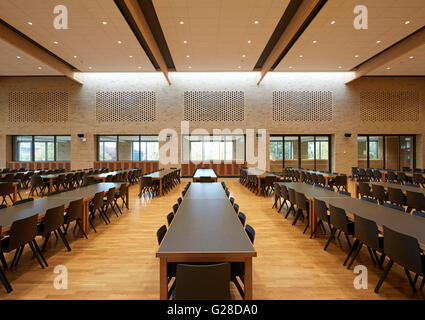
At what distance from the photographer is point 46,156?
13664mm

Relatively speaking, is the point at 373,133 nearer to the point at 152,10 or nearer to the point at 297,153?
the point at 297,153

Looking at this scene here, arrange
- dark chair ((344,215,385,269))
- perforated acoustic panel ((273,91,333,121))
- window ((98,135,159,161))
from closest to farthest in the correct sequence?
dark chair ((344,215,385,269)) < perforated acoustic panel ((273,91,333,121)) < window ((98,135,159,161))

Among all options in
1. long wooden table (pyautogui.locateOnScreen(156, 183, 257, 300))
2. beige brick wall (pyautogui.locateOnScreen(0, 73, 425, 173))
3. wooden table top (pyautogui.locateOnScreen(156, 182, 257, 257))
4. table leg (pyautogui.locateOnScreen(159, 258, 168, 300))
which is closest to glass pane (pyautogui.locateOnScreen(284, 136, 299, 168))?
beige brick wall (pyautogui.locateOnScreen(0, 73, 425, 173))

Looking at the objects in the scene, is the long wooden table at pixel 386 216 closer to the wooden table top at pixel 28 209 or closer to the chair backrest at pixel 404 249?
the chair backrest at pixel 404 249

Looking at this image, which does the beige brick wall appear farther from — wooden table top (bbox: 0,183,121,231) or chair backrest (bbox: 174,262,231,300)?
chair backrest (bbox: 174,262,231,300)

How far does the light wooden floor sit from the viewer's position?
2.37 meters

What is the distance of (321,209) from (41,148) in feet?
53.2

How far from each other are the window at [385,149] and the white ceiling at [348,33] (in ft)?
17.4

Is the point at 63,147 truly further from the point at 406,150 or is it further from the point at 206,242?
the point at 406,150

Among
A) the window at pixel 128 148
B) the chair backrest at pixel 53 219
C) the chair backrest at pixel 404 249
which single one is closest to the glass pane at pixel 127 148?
the window at pixel 128 148

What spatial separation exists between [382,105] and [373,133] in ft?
5.96

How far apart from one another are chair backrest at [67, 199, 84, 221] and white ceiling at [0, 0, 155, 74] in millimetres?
5928

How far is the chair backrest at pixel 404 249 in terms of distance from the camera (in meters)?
1.94
